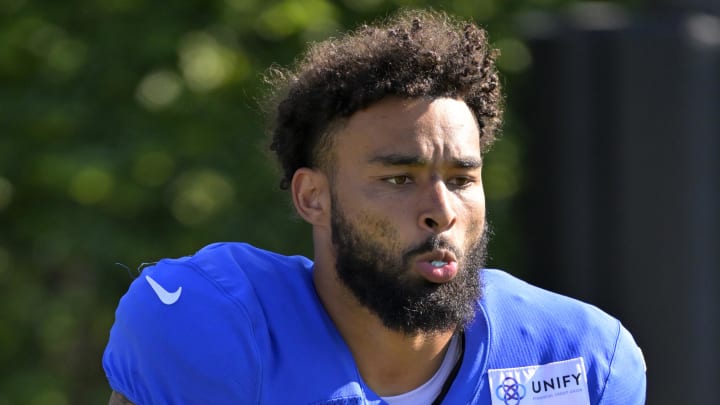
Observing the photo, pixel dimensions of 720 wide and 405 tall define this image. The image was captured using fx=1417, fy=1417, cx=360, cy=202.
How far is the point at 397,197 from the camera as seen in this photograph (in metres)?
3.22

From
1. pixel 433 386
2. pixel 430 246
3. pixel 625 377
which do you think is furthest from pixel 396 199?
pixel 625 377

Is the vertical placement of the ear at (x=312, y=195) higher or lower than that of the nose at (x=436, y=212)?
higher

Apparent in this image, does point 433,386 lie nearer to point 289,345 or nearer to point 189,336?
point 289,345

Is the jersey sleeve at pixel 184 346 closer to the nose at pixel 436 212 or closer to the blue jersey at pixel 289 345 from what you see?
the blue jersey at pixel 289 345

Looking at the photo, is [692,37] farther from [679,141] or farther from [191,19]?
[191,19]

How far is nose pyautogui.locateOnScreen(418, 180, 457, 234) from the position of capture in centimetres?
319

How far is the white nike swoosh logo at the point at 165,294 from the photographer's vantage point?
3.19 m

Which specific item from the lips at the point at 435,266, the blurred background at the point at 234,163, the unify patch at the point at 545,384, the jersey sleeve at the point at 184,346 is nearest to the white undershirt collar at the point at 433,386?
the unify patch at the point at 545,384

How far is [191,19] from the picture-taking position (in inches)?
252

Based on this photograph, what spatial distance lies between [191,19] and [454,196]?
341 centimetres

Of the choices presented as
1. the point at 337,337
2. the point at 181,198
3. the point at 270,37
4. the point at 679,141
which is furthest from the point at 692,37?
the point at 337,337

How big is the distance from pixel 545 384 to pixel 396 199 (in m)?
0.58

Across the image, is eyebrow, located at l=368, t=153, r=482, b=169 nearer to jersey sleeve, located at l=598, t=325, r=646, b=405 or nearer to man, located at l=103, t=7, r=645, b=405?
man, located at l=103, t=7, r=645, b=405

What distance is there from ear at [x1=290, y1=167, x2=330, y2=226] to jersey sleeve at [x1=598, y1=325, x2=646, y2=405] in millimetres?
776
